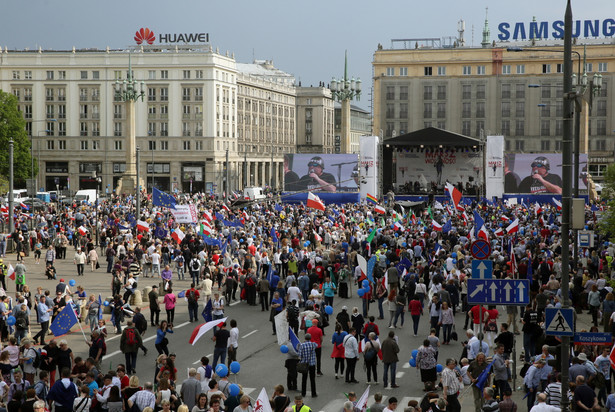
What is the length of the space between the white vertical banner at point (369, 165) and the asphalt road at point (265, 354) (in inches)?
1455

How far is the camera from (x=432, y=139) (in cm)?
6431

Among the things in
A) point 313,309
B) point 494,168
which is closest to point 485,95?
point 494,168

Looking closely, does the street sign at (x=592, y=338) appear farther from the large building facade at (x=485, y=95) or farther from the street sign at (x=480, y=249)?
the large building facade at (x=485, y=95)

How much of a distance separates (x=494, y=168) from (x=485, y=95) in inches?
1633

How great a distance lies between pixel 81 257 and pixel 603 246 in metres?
20.7

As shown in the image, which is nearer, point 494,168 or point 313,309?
point 313,309

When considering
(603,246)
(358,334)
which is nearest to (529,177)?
(603,246)

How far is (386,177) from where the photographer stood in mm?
68250

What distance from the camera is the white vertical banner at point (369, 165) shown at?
66.4 metres

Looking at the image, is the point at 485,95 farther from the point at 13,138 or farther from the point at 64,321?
the point at 64,321

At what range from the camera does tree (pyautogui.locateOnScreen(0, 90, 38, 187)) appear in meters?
88.5

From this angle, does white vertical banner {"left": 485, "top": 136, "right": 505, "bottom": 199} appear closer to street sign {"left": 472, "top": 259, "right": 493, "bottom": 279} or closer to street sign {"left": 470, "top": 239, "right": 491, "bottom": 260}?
street sign {"left": 470, "top": 239, "right": 491, "bottom": 260}

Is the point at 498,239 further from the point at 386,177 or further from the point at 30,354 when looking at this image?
the point at 386,177

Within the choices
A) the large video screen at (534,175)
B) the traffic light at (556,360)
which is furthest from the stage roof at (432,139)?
the traffic light at (556,360)
